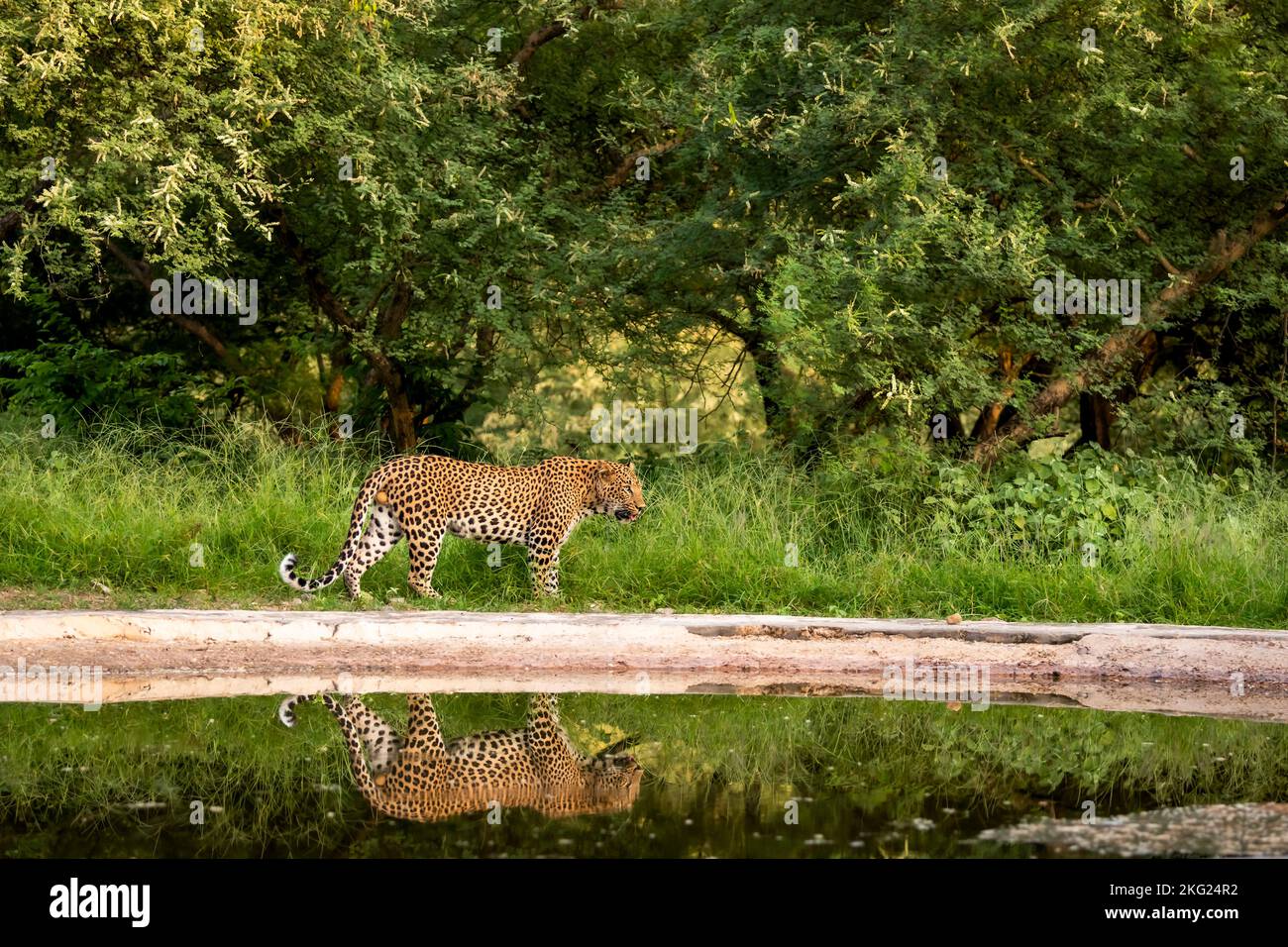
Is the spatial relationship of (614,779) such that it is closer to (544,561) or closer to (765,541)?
(544,561)

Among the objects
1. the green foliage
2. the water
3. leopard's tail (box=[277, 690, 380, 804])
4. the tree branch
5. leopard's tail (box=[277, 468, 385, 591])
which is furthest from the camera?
the tree branch

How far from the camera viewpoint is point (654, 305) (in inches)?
659

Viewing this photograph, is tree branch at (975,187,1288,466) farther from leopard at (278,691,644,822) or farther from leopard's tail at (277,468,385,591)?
leopard at (278,691,644,822)

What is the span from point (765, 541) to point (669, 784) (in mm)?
5335

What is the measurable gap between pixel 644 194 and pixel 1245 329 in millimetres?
6989

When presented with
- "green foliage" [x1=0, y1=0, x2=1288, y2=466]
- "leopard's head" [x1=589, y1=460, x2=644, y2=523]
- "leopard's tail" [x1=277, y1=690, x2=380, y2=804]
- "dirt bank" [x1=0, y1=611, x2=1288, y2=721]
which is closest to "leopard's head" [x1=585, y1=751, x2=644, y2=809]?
"leopard's tail" [x1=277, y1=690, x2=380, y2=804]

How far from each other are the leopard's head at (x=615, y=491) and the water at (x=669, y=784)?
9.87 ft

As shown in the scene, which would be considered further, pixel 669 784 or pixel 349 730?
pixel 349 730

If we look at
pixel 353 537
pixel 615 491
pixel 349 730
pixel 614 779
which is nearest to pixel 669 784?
pixel 614 779

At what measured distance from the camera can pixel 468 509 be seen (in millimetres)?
11852

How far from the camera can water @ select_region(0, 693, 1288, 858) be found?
6.48 m

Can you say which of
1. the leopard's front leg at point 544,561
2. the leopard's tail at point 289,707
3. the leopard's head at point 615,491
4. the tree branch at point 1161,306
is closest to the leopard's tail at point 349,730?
the leopard's tail at point 289,707

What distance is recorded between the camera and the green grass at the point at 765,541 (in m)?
11.8

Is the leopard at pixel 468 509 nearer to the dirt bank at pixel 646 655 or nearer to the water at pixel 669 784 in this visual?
the dirt bank at pixel 646 655
